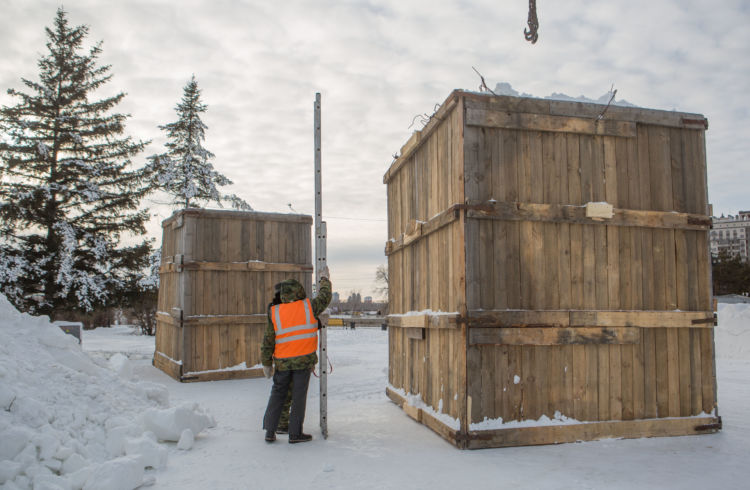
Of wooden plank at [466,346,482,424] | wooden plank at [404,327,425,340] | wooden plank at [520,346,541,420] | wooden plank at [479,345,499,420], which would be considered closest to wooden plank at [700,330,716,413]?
wooden plank at [520,346,541,420]

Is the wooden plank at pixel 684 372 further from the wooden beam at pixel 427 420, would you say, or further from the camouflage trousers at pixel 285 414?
the camouflage trousers at pixel 285 414

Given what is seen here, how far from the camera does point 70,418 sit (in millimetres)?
4801

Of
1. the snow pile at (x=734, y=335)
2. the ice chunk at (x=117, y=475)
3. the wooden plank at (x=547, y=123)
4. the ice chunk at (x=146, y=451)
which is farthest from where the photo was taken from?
the snow pile at (x=734, y=335)

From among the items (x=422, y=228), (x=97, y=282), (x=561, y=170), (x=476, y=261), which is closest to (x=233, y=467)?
(x=476, y=261)

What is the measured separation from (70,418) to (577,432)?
4.82 m

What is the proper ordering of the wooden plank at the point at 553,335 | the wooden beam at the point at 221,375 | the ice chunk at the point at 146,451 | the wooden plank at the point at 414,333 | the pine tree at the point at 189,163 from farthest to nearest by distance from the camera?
1. the pine tree at the point at 189,163
2. the wooden beam at the point at 221,375
3. the wooden plank at the point at 414,333
4. the wooden plank at the point at 553,335
5. the ice chunk at the point at 146,451

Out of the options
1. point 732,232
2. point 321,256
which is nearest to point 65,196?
point 321,256

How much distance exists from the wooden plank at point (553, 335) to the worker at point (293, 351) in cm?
167

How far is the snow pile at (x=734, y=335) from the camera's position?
1519 centimetres

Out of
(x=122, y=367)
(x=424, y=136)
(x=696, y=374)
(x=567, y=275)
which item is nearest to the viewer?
(x=567, y=275)

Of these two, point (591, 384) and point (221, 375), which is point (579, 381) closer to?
point (591, 384)

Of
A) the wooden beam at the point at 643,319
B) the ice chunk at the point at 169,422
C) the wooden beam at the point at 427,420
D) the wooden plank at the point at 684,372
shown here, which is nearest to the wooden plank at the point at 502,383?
the wooden beam at the point at 427,420

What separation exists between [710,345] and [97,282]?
1783 centimetres

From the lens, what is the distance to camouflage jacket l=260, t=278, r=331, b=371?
5.74 metres
